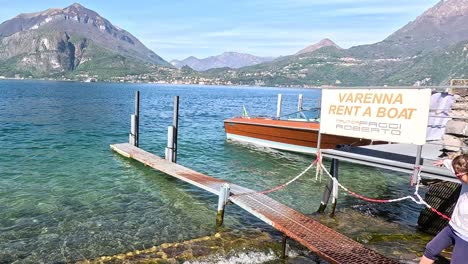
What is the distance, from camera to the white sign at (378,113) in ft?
25.0

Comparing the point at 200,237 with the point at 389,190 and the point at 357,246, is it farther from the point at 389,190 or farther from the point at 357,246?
the point at 389,190

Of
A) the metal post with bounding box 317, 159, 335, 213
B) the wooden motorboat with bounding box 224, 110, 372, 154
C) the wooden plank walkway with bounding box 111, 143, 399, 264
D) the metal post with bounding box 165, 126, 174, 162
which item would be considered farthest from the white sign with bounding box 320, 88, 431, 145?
the wooden motorboat with bounding box 224, 110, 372, 154

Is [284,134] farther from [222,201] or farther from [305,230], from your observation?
[305,230]

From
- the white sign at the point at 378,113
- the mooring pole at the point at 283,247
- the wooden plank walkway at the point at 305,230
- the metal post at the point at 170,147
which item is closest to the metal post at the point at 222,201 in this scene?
the wooden plank walkway at the point at 305,230

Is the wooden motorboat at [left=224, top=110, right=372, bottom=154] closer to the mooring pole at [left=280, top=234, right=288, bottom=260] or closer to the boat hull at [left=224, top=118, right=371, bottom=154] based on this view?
the boat hull at [left=224, top=118, right=371, bottom=154]

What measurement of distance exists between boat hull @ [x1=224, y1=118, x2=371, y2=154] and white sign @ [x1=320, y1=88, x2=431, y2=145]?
34.7 ft

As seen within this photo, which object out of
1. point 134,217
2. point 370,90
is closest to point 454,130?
point 370,90

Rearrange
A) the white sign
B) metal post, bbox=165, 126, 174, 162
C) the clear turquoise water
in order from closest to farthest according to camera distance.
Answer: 1. the white sign
2. the clear turquoise water
3. metal post, bbox=165, 126, 174, 162

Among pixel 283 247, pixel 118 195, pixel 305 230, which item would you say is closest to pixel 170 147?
pixel 118 195

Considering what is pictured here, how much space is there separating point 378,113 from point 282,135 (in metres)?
15.0

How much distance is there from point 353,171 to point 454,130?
9.46 metres

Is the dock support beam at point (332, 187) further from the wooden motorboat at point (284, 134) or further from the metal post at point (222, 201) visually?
the wooden motorboat at point (284, 134)

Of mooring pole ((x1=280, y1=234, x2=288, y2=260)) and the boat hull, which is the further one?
the boat hull

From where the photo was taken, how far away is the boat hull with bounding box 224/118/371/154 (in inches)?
841
